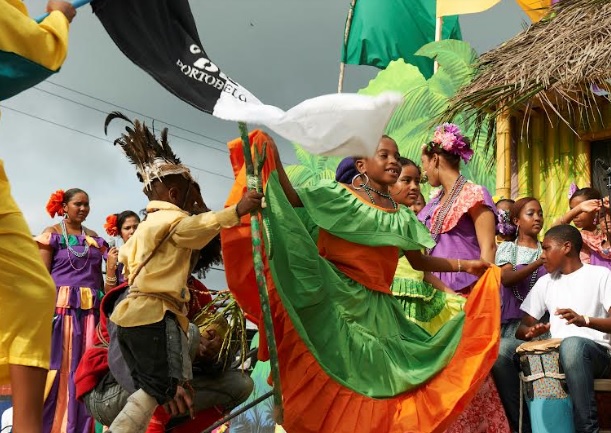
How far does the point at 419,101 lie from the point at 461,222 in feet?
34.4

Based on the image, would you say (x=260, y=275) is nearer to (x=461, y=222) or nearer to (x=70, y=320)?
Result: (x=461, y=222)

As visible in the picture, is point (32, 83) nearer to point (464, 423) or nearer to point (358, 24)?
point (464, 423)

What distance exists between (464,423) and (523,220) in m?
1.84

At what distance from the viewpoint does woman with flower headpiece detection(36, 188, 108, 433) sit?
28.6ft

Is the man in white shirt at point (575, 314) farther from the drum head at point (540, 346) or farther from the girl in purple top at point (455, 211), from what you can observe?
the girl in purple top at point (455, 211)

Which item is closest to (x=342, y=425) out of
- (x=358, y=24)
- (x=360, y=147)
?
(x=360, y=147)

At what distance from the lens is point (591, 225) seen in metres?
7.77

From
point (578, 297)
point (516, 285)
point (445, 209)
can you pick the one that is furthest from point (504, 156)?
point (578, 297)

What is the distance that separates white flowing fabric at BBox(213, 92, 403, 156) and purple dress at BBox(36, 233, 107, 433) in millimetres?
4761

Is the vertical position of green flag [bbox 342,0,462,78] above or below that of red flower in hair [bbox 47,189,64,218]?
above

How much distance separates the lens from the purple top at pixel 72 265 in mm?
9031

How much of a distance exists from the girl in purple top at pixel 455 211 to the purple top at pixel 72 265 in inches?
133

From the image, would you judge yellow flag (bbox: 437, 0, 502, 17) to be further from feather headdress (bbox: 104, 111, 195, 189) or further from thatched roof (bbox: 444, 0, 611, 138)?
feather headdress (bbox: 104, 111, 195, 189)

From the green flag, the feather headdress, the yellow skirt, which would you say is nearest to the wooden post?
the feather headdress
